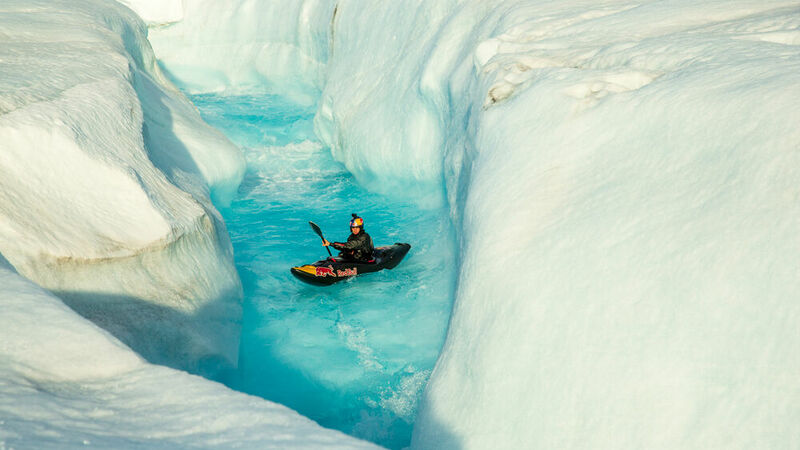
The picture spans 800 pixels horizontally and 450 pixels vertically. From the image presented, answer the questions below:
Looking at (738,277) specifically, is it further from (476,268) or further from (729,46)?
(729,46)

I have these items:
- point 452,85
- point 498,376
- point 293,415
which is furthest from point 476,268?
point 452,85

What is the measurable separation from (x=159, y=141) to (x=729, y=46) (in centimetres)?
735

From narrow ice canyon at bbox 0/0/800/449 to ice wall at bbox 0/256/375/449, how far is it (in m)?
0.01

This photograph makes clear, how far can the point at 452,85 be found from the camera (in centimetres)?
859

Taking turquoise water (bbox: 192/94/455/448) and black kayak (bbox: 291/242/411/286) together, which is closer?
turquoise water (bbox: 192/94/455/448)

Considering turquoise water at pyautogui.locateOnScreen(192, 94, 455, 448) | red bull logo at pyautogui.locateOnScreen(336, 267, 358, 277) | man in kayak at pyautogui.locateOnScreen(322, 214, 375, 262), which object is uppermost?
man in kayak at pyautogui.locateOnScreen(322, 214, 375, 262)

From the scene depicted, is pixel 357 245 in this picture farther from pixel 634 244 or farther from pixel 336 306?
pixel 634 244

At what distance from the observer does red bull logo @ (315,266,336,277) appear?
7777 mm

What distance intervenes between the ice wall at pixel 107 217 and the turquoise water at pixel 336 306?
606 mm

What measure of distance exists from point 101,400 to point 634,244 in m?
3.35

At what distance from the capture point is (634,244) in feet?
12.8

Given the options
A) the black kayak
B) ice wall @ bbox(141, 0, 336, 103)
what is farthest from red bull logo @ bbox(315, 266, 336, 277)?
ice wall @ bbox(141, 0, 336, 103)

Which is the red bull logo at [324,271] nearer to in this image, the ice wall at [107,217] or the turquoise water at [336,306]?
the turquoise water at [336,306]

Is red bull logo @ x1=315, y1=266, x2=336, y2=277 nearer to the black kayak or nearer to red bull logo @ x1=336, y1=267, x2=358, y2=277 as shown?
the black kayak
